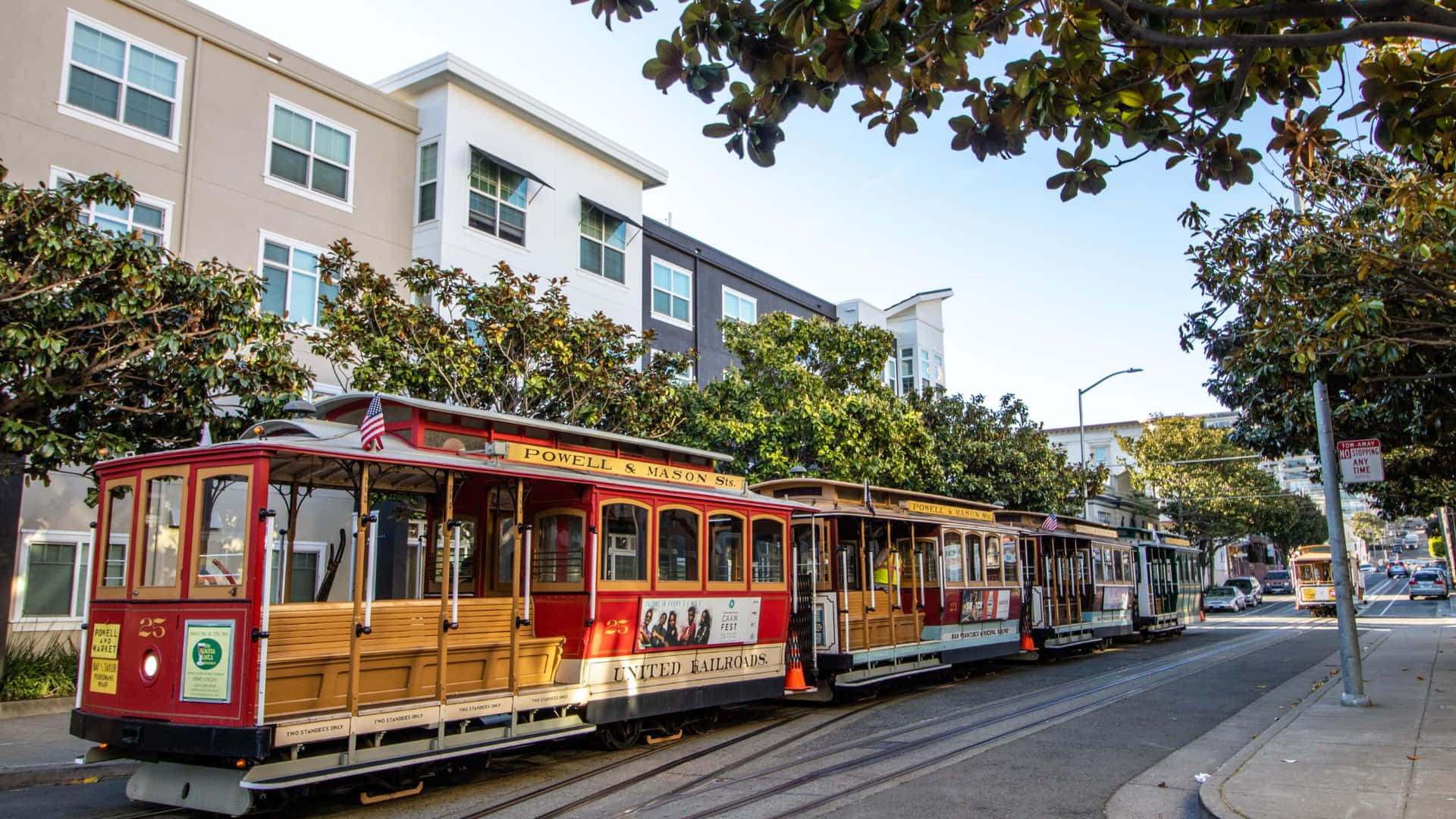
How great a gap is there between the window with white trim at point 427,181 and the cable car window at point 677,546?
1144 cm

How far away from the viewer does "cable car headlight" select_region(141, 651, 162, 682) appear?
7836mm

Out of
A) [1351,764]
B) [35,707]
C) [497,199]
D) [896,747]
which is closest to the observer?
[1351,764]

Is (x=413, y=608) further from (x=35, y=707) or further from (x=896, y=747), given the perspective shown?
(x=35, y=707)

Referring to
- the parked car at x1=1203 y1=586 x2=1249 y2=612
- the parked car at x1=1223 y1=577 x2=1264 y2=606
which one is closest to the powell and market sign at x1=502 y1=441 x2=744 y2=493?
the parked car at x1=1203 y1=586 x2=1249 y2=612

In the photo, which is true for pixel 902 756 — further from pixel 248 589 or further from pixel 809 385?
pixel 809 385

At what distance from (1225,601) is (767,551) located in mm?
45137

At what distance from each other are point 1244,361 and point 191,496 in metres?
12.8

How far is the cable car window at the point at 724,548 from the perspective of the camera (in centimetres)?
1227

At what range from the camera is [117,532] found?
846 cm

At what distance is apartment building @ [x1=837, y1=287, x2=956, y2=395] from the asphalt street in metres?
23.4

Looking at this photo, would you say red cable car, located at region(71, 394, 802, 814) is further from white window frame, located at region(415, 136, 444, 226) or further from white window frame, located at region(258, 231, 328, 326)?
white window frame, located at region(415, 136, 444, 226)

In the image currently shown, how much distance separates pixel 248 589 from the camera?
7.57 metres

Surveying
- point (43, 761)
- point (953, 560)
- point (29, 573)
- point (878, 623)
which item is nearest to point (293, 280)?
point (29, 573)

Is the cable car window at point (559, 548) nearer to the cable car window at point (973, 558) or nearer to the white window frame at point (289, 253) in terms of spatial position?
the white window frame at point (289, 253)
